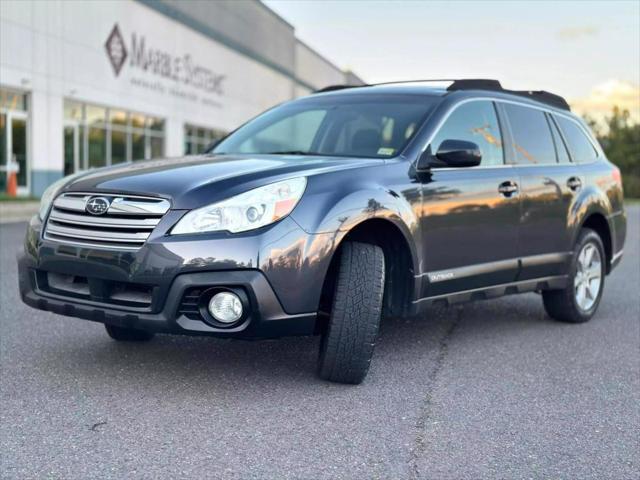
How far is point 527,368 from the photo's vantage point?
488cm

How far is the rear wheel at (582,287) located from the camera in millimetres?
6324

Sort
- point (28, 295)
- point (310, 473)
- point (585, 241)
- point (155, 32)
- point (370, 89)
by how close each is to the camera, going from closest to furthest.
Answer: point (310, 473)
point (28, 295)
point (370, 89)
point (585, 241)
point (155, 32)

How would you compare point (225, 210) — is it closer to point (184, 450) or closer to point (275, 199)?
point (275, 199)

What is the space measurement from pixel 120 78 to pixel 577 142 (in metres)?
23.3

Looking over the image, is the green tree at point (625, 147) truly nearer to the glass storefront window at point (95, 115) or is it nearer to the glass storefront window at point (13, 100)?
the glass storefront window at point (95, 115)

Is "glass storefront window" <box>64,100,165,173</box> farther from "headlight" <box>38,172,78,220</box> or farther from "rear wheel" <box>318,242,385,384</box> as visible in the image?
"rear wheel" <box>318,242,385,384</box>

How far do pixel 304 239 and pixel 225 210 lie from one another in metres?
0.40

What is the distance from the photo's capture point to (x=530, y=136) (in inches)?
239

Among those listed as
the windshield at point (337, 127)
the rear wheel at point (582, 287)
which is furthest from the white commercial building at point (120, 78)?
the rear wheel at point (582, 287)

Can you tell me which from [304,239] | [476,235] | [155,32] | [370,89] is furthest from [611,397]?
[155,32]

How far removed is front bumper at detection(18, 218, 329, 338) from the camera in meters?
3.80

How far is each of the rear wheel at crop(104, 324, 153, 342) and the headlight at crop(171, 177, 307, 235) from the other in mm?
1441

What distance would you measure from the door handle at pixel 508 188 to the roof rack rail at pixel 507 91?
710 millimetres

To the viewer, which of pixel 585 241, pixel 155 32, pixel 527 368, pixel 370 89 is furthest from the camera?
pixel 155 32
